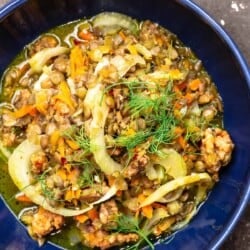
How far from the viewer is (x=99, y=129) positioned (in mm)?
2564

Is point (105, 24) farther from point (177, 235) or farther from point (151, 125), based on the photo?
point (177, 235)

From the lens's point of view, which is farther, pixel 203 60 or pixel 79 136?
pixel 203 60

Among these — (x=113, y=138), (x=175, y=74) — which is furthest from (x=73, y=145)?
(x=175, y=74)

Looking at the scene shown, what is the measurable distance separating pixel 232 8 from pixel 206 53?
12.9 inches

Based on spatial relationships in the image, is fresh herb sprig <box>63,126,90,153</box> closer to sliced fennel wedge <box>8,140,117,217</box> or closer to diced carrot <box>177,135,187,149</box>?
sliced fennel wedge <box>8,140,117,217</box>

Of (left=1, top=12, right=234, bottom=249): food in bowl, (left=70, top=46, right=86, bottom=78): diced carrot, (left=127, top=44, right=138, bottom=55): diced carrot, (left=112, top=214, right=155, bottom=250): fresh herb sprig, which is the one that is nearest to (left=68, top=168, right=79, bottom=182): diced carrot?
(left=1, top=12, right=234, bottom=249): food in bowl

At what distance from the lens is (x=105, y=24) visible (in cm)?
293

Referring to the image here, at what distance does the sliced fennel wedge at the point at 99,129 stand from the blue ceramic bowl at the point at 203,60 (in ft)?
1.47

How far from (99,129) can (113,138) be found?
75 millimetres

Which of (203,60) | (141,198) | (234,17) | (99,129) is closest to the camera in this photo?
(99,129)

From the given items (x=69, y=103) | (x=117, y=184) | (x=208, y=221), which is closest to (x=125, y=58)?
(x=69, y=103)

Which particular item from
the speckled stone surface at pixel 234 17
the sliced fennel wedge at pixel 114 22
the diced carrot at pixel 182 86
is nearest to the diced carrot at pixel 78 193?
the diced carrot at pixel 182 86

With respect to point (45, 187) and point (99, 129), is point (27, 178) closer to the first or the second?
point (45, 187)

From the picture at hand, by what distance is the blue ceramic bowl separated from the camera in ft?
8.88
